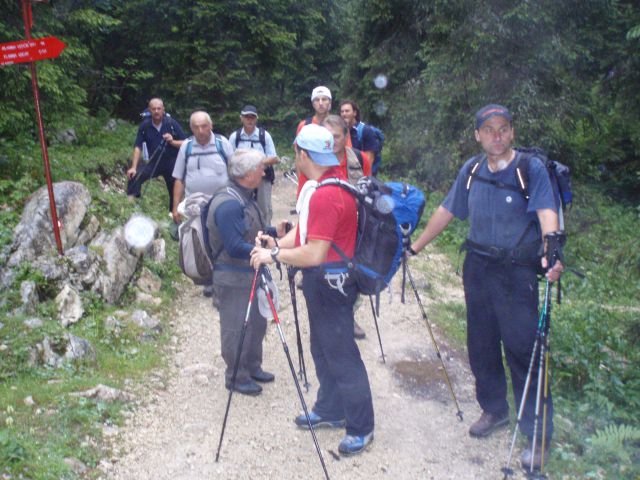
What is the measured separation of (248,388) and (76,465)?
69.2 inches

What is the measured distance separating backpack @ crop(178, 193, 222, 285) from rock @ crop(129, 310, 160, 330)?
5.74ft

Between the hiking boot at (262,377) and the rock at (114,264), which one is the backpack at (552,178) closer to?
the hiking boot at (262,377)

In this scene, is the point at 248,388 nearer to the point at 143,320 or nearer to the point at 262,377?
the point at 262,377

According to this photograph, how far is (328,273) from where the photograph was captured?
14.3ft

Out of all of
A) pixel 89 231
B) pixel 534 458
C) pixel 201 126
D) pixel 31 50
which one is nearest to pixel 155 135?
pixel 89 231

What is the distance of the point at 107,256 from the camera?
7.80 m

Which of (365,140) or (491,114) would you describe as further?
(365,140)

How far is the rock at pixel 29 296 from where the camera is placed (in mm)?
→ 6469

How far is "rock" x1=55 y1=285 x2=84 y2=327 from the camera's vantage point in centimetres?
662

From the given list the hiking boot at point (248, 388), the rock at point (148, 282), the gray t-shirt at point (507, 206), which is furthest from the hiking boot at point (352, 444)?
the rock at point (148, 282)

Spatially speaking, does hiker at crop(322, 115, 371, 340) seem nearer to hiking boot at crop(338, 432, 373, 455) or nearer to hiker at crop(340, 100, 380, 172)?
hiker at crop(340, 100, 380, 172)

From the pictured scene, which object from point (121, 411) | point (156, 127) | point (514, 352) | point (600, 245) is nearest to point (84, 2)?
point (156, 127)

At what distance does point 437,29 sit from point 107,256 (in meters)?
9.53

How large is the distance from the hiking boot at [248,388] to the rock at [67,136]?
9131mm
